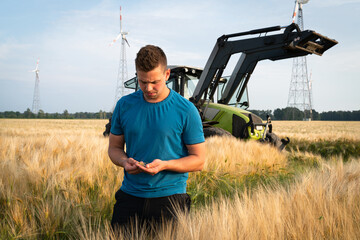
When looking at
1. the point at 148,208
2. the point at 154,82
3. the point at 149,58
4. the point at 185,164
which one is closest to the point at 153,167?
the point at 185,164

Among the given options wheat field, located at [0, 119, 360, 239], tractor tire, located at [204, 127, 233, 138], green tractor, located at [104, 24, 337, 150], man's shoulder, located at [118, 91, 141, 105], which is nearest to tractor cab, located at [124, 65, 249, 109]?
green tractor, located at [104, 24, 337, 150]

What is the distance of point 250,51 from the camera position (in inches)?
299

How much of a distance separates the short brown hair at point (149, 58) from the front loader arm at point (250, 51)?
5.55 meters

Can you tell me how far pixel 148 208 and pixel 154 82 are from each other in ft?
2.52

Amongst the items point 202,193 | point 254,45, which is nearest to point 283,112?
point 254,45

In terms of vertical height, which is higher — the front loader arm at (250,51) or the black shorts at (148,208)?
the front loader arm at (250,51)

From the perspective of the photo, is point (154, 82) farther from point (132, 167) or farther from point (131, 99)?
point (132, 167)

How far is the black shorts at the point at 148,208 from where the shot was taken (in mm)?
1688

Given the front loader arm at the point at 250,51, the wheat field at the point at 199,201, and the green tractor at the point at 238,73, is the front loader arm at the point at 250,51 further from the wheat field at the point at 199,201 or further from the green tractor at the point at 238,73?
the wheat field at the point at 199,201

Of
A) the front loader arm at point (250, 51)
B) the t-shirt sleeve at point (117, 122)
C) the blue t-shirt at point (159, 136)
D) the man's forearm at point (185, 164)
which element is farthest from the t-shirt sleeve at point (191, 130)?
the front loader arm at point (250, 51)

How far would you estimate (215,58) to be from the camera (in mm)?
7598

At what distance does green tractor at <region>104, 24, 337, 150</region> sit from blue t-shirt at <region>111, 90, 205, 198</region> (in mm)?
4858

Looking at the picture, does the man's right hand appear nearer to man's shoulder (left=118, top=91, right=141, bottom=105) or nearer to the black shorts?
the black shorts

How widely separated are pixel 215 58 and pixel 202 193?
5.43 meters
